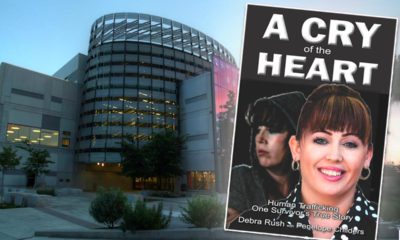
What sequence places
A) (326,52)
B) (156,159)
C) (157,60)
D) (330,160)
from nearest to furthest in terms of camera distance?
(326,52)
(330,160)
(156,159)
(157,60)

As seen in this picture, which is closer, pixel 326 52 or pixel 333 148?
pixel 326 52

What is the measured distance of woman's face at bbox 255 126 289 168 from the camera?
7211 mm

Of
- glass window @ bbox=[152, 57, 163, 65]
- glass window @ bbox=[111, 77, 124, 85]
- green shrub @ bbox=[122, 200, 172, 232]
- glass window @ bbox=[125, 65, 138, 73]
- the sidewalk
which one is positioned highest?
glass window @ bbox=[152, 57, 163, 65]

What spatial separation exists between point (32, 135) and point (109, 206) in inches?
1948

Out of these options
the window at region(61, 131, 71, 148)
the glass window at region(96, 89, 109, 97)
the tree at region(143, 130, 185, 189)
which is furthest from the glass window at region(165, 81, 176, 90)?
the window at region(61, 131, 71, 148)

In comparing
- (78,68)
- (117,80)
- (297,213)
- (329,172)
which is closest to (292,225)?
(297,213)

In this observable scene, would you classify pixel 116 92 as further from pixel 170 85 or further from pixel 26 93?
pixel 26 93

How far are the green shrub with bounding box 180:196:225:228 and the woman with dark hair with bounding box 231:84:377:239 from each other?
21.3 ft

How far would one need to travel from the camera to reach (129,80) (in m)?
66.1

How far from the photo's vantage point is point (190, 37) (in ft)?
245

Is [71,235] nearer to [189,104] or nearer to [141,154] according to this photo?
[141,154]

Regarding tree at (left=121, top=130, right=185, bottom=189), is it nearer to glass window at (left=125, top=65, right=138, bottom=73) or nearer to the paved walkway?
glass window at (left=125, top=65, right=138, bottom=73)

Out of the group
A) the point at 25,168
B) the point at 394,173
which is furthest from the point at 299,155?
the point at 25,168

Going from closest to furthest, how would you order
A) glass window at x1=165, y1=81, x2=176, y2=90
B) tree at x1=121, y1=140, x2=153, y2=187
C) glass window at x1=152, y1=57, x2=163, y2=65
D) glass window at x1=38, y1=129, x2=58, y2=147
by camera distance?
tree at x1=121, y1=140, x2=153, y2=187, glass window at x1=38, y1=129, x2=58, y2=147, glass window at x1=165, y1=81, x2=176, y2=90, glass window at x1=152, y1=57, x2=163, y2=65
